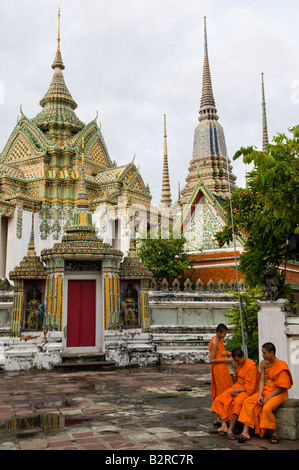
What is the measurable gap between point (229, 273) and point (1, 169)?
11.5 meters

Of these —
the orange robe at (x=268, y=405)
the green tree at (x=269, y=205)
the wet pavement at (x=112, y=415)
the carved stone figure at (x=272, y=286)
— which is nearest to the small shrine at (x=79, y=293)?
the wet pavement at (x=112, y=415)

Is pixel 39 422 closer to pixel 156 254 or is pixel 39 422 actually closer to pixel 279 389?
pixel 279 389

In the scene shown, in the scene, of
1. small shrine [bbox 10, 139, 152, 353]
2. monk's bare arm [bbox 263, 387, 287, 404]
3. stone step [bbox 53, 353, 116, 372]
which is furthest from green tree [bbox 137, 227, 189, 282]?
monk's bare arm [bbox 263, 387, 287, 404]

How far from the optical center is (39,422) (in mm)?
5645

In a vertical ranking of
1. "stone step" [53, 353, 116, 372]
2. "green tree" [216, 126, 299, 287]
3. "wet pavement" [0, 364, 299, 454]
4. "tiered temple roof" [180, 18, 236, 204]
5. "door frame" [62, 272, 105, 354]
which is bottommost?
"wet pavement" [0, 364, 299, 454]

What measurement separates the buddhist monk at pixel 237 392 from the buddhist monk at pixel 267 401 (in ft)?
0.33

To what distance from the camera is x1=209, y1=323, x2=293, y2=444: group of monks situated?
4896 millimetres

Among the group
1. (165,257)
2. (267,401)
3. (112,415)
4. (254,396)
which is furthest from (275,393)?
(165,257)

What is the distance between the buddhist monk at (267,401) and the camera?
486 centimetres

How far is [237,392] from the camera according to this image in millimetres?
5332

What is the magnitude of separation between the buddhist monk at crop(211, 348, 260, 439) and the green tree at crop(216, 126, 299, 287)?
195 cm

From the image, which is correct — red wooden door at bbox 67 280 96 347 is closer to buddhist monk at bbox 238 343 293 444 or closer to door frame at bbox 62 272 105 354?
door frame at bbox 62 272 105 354

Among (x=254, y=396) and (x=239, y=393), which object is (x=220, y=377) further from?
(x=254, y=396)
